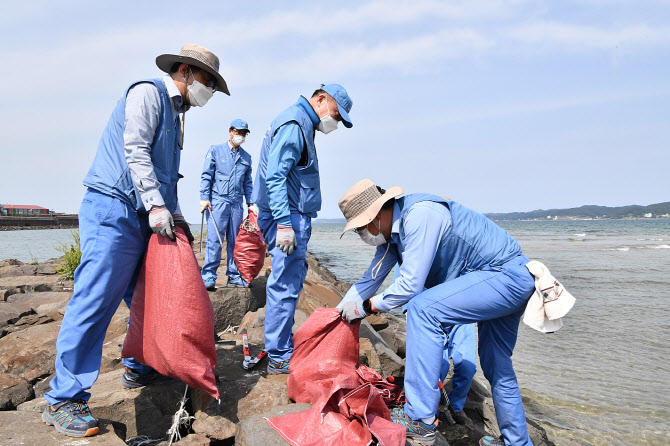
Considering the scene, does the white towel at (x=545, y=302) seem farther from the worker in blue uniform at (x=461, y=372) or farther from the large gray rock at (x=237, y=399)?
the large gray rock at (x=237, y=399)

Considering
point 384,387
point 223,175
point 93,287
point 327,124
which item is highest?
point 327,124

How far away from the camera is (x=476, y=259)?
8.59 ft

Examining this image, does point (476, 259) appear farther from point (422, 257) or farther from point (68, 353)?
point (68, 353)

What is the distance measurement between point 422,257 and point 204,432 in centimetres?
142

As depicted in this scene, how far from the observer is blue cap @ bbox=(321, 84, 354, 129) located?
10.7 ft

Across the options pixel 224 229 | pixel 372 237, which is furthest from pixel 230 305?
pixel 372 237

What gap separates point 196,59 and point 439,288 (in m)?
1.80

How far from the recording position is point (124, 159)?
2461 millimetres

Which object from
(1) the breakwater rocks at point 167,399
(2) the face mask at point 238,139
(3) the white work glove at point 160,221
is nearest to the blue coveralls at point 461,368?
(1) the breakwater rocks at point 167,399

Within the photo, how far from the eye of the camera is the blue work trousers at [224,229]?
5770 millimetres

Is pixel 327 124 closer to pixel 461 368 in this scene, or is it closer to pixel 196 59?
pixel 196 59

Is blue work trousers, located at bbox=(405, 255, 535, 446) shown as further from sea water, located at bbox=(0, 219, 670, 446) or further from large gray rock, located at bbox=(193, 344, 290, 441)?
sea water, located at bbox=(0, 219, 670, 446)

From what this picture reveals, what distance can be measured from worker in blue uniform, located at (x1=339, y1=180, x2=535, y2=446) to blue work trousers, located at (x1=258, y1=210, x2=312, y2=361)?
525 millimetres

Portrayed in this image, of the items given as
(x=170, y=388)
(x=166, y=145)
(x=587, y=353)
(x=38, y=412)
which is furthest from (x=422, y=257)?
(x=587, y=353)
